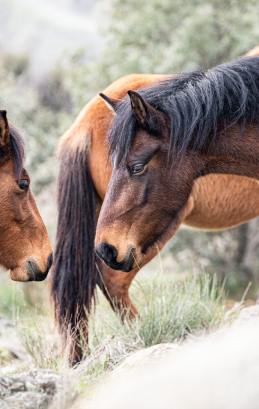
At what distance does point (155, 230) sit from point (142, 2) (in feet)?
26.4

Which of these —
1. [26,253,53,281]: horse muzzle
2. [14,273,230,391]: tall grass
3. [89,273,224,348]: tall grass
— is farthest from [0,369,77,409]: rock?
[89,273,224,348]: tall grass

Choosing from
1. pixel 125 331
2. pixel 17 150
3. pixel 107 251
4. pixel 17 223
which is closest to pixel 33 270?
pixel 17 223

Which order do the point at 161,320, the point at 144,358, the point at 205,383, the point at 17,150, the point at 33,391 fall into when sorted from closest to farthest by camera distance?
the point at 205,383, the point at 33,391, the point at 144,358, the point at 17,150, the point at 161,320

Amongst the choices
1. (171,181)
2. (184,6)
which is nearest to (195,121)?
(171,181)

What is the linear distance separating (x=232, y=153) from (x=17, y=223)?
161 cm

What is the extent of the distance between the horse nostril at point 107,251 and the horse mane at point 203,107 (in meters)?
0.61

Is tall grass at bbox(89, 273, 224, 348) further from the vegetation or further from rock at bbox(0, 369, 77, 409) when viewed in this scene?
rock at bbox(0, 369, 77, 409)

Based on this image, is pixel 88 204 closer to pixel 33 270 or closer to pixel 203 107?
pixel 33 270

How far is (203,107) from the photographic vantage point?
8.80ft

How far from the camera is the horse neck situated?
2.69 m

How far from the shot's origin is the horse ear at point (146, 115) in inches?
101

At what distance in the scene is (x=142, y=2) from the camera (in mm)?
9195

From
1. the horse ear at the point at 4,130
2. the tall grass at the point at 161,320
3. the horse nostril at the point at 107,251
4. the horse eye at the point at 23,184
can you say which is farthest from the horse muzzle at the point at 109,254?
the horse ear at the point at 4,130

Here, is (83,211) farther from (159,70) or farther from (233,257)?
(233,257)
